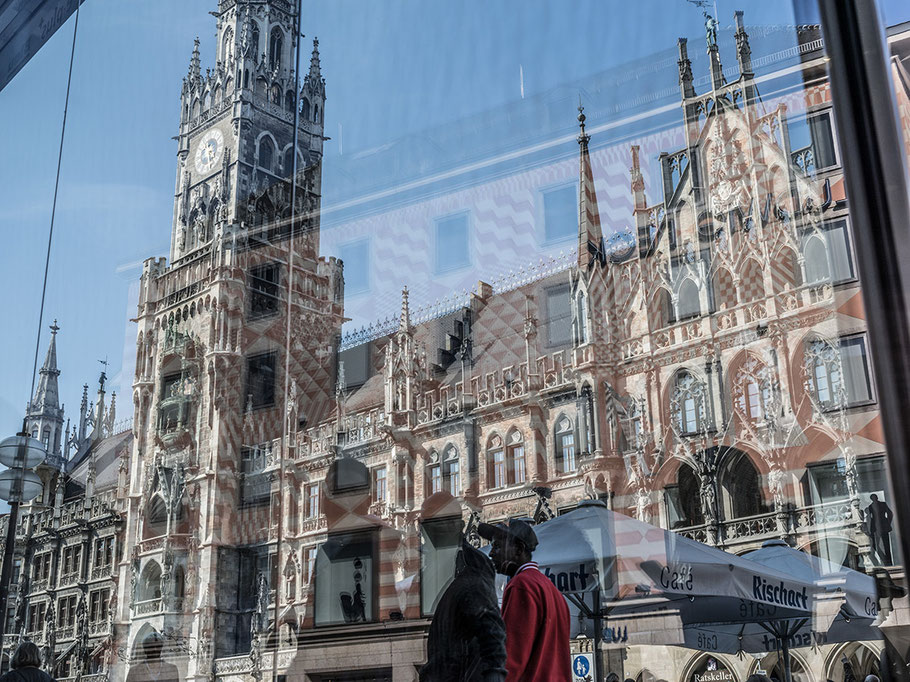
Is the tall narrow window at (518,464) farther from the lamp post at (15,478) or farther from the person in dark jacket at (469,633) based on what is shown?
the person in dark jacket at (469,633)

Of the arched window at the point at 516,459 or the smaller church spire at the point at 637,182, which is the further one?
the arched window at the point at 516,459

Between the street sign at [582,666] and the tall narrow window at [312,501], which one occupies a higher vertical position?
the tall narrow window at [312,501]

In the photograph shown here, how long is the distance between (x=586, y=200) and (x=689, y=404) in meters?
2.20

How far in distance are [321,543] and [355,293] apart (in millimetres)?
3350

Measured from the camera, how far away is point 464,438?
909 cm

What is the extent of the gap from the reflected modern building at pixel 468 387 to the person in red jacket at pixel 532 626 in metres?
1.75

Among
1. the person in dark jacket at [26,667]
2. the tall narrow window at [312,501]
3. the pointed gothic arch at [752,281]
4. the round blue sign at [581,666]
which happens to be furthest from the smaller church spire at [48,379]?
the tall narrow window at [312,501]

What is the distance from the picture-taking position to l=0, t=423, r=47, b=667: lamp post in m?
4.01

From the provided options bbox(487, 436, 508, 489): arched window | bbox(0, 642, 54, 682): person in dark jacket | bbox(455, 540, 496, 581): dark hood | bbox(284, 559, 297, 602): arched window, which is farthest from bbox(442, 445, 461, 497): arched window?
bbox(455, 540, 496, 581): dark hood

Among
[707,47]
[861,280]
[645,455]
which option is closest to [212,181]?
[645,455]

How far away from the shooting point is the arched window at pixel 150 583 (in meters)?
13.2

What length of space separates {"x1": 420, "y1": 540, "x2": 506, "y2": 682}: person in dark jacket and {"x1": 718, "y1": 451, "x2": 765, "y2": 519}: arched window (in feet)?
18.8

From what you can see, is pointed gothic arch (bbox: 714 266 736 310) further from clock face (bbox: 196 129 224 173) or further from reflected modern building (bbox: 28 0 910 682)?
clock face (bbox: 196 129 224 173)

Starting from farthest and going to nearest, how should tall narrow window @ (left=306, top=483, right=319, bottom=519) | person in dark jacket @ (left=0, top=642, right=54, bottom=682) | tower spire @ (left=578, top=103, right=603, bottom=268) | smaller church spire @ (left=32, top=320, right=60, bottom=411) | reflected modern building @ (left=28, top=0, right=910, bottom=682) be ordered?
tall narrow window @ (left=306, top=483, right=319, bottom=519) → reflected modern building @ (left=28, top=0, right=910, bottom=682) → tower spire @ (left=578, top=103, right=603, bottom=268) → smaller church spire @ (left=32, top=320, right=60, bottom=411) → person in dark jacket @ (left=0, top=642, right=54, bottom=682)
